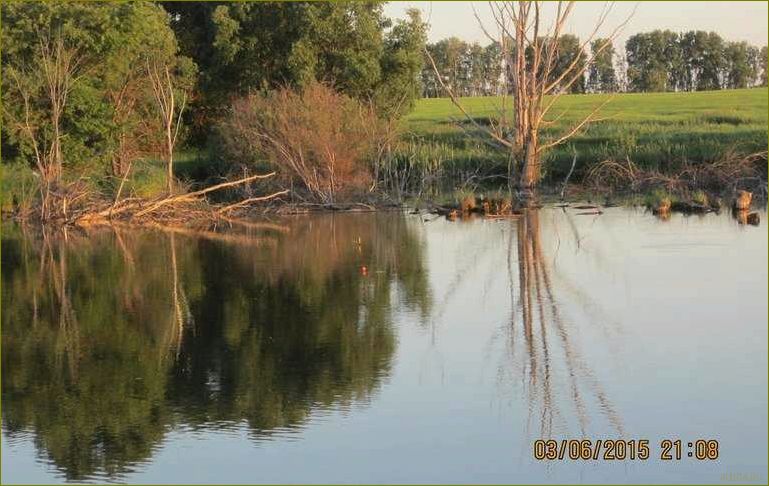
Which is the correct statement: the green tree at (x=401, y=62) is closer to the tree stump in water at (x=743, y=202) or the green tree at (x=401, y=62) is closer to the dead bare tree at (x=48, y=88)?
the dead bare tree at (x=48, y=88)

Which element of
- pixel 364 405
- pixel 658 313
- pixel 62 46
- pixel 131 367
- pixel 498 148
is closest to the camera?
pixel 364 405

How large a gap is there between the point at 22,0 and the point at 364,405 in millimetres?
27078

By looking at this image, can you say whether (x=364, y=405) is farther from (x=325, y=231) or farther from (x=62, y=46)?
(x=62, y=46)

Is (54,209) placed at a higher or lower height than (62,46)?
lower

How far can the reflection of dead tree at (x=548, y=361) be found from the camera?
11.0 m

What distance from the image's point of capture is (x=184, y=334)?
15.4 m

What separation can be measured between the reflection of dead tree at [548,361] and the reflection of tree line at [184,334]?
5.20ft

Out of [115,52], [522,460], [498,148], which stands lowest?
[522,460]

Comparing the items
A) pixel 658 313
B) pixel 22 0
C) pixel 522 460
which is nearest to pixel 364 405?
pixel 522 460

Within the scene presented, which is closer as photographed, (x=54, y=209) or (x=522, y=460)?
(x=522, y=460)

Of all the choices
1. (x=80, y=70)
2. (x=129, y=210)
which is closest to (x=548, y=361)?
(x=129, y=210)

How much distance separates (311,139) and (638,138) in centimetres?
1173

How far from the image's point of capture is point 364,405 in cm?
1147
